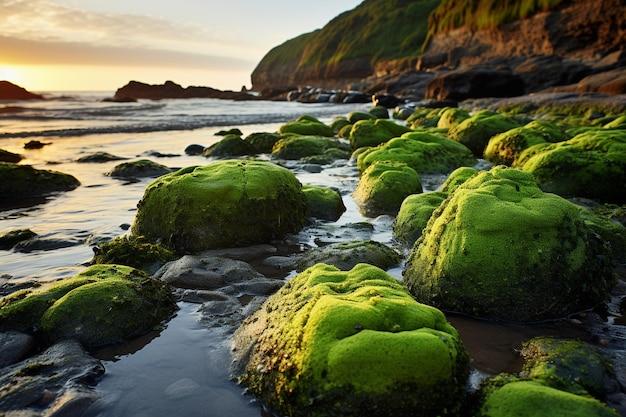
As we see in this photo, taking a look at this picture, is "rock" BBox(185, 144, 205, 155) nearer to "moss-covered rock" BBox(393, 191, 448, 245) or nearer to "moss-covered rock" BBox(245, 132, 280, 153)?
"moss-covered rock" BBox(245, 132, 280, 153)

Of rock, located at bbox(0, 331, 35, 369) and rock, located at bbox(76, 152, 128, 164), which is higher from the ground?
rock, located at bbox(0, 331, 35, 369)

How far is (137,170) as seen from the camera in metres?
12.2

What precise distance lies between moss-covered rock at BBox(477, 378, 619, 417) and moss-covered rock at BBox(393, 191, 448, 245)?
11.9 feet

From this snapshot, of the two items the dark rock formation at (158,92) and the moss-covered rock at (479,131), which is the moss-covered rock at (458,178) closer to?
the moss-covered rock at (479,131)

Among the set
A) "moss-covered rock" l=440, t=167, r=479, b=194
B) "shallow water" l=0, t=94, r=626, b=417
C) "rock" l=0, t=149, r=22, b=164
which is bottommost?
"shallow water" l=0, t=94, r=626, b=417

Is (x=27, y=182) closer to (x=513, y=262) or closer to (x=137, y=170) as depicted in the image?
(x=137, y=170)

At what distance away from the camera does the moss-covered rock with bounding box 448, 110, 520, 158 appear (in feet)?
47.6

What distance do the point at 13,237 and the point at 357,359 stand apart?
20.2 feet

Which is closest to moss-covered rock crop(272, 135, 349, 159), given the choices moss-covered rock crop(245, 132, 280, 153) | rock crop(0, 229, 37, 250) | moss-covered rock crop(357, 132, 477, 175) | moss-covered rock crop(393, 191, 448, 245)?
moss-covered rock crop(245, 132, 280, 153)

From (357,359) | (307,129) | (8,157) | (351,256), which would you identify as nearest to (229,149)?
(307,129)

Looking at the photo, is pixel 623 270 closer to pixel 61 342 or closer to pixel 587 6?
pixel 61 342

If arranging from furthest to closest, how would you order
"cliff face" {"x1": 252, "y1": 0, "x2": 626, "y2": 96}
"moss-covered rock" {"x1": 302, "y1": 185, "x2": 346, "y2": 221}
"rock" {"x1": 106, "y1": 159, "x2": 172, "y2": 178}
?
1. "cliff face" {"x1": 252, "y1": 0, "x2": 626, "y2": 96}
2. "rock" {"x1": 106, "y1": 159, "x2": 172, "y2": 178}
3. "moss-covered rock" {"x1": 302, "y1": 185, "x2": 346, "y2": 221}

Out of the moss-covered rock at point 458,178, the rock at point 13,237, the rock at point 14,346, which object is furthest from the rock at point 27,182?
Answer: the moss-covered rock at point 458,178

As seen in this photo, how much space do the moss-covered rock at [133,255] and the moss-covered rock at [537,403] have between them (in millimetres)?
4360
